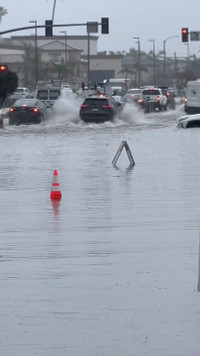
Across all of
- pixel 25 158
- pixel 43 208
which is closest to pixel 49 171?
pixel 25 158

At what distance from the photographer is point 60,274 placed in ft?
38.4

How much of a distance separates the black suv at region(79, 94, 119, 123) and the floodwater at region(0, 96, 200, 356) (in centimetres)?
2337

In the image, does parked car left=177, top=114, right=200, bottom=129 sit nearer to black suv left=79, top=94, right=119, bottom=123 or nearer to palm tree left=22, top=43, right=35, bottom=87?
black suv left=79, top=94, right=119, bottom=123

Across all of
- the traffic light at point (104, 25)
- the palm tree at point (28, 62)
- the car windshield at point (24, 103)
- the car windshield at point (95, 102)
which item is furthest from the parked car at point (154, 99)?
the palm tree at point (28, 62)

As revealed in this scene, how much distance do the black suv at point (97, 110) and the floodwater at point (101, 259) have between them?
23.4 meters

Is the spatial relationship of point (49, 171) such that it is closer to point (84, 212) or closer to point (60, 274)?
point (84, 212)

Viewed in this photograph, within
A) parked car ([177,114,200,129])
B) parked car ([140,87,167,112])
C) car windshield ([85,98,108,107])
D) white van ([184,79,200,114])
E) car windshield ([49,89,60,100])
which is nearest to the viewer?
parked car ([177,114,200,129])

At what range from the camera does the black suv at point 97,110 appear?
172ft

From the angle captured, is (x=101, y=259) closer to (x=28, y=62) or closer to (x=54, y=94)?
(x=54, y=94)

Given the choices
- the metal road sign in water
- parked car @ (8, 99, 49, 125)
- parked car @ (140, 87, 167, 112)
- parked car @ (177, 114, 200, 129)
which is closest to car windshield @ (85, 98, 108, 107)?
parked car @ (8, 99, 49, 125)

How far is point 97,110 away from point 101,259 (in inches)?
1604

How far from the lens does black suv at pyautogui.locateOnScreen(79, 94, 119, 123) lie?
5256 centimetres

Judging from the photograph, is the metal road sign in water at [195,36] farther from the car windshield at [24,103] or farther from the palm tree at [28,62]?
the palm tree at [28,62]

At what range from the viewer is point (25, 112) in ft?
171
